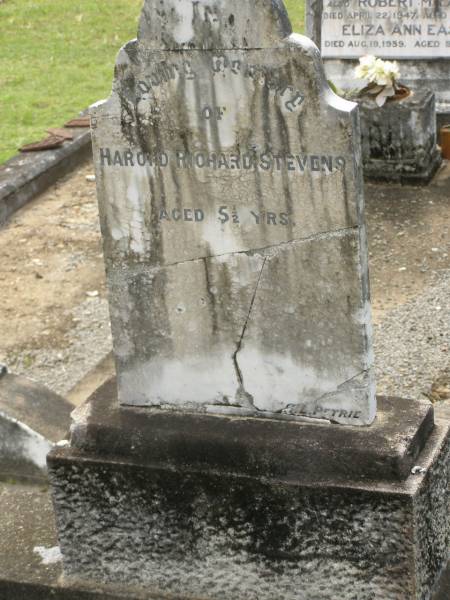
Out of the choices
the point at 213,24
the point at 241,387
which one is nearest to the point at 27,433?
the point at 241,387

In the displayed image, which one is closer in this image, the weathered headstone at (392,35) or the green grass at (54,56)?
the weathered headstone at (392,35)

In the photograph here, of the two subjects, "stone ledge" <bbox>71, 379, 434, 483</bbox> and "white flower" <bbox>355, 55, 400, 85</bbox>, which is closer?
"stone ledge" <bbox>71, 379, 434, 483</bbox>

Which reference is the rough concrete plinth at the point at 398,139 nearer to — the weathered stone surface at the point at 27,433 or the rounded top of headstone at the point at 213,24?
the weathered stone surface at the point at 27,433

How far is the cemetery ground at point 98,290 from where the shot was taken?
19.9ft

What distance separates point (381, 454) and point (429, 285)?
3.45m

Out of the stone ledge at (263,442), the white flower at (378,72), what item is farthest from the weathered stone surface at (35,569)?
the white flower at (378,72)

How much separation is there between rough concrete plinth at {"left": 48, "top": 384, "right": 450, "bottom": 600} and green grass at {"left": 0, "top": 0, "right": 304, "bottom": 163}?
696 cm

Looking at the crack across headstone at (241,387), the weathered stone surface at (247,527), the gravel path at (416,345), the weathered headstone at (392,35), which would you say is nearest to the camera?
the weathered stone surface at (247,527)

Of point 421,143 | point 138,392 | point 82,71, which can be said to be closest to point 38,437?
point 138,392

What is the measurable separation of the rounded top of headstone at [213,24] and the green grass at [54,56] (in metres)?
7.15

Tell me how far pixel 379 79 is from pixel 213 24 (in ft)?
17.4

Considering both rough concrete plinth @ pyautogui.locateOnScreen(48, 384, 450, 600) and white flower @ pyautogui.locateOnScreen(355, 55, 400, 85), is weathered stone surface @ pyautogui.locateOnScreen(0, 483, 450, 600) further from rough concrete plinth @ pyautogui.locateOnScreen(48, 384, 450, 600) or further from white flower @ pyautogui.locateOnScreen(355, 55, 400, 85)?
white flower @ pyautogui.locateOnScreen(355, 55, 400, 85)

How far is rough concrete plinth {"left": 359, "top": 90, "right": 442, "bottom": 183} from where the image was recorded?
343 inches

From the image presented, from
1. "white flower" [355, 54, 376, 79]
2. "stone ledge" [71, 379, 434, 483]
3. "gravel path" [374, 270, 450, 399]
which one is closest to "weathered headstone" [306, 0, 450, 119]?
"white flower" [355, 54, 376, 79]
